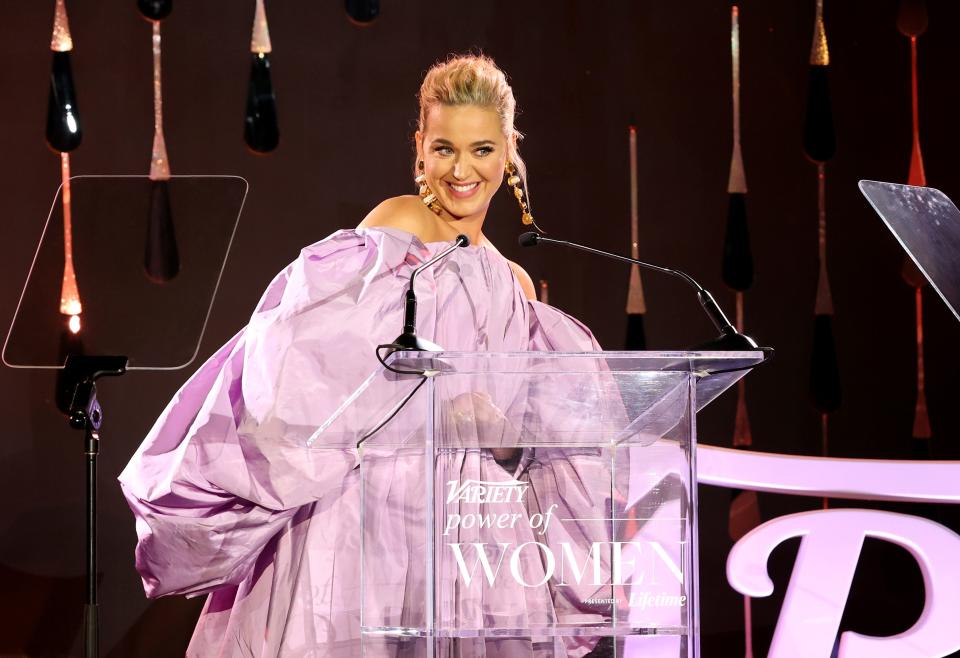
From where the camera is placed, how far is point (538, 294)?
2766mm

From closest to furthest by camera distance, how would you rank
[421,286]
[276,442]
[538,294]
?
[276,442] → [421,286] → [538,294]

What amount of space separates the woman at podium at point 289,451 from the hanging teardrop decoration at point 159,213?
71 cm

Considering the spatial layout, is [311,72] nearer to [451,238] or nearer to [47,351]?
[451,238]

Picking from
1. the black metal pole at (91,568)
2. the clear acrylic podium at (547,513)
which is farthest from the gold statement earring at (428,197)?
the clear acrylic podium at (547,513)

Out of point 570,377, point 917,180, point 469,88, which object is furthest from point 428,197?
point 917,180

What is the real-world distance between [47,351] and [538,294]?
1.18 meters

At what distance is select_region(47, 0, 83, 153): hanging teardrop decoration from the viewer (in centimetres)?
262

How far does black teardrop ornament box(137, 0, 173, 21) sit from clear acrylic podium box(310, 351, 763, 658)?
1.70 metres

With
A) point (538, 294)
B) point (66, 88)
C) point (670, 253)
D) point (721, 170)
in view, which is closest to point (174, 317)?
point (66, 88)

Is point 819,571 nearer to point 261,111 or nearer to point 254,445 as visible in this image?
point 254,445

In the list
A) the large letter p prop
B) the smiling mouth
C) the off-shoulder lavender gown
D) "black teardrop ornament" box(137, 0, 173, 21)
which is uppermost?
"black teardrop ornament" box(137, 0, 173, 21)

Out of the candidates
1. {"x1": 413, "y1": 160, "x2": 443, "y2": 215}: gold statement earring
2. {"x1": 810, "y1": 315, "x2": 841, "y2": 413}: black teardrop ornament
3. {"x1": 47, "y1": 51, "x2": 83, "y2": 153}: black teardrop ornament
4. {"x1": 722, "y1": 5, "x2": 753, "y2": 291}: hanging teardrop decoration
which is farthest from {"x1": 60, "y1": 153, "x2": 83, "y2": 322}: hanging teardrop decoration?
{"x1": 810, "y1": 315, "x2": 841, "y2": 413}: black teardrop ornament

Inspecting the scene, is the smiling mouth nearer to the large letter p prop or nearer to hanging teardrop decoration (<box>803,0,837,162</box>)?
the large letter p prop

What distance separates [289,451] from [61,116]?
1314mm
